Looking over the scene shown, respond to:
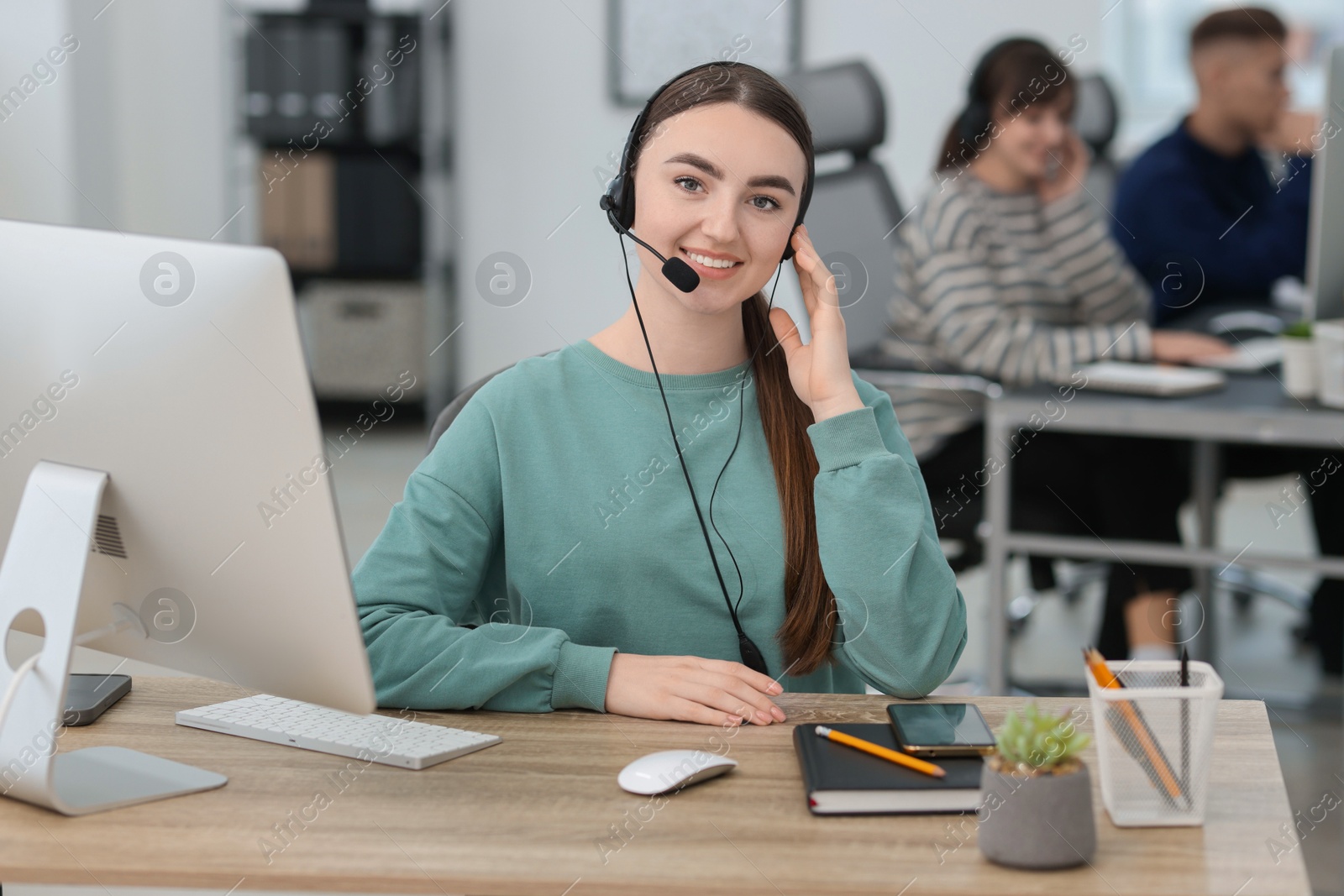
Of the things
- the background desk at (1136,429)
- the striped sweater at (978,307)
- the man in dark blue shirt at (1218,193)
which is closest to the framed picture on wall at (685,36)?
the man in dark blue shirt at (1218,193)

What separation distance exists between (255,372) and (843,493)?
529 millimetres

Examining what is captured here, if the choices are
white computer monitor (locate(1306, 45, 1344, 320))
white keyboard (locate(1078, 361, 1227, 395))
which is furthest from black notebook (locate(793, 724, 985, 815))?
white computer monitor (locate(1306, 45, 1344, 320))

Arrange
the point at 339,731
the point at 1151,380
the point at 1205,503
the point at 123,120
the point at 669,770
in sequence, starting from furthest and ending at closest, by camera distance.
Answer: the point at 123,120, the point at 1205,503, the point at 1151,380, the point at 339,731, the point at 669,770

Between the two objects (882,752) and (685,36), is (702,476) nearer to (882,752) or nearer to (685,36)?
(882,752)

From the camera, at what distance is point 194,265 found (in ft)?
2.83

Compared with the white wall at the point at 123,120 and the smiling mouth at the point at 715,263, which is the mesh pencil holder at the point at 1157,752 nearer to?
the smiling mouth at the point at 715,263

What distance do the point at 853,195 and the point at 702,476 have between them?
162 cm

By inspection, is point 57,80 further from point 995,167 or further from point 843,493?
point 843,493

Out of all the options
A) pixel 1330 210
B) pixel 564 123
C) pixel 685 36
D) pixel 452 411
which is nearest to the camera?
pixel 452 411

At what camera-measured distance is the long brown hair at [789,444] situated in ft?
4.04

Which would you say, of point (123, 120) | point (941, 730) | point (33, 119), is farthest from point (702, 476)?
point (123, 120)

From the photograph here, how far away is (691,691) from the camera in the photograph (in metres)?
1.09

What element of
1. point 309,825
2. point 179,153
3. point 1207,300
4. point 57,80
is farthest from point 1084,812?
point 179,153

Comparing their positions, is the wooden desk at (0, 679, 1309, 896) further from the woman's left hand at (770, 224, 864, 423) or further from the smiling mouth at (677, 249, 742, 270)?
the smiling mouth at (677, 249, 742, 270)
